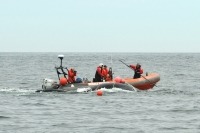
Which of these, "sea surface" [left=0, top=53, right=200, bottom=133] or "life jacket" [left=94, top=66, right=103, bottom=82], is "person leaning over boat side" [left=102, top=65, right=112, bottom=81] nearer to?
"life jacket" [left=94, top=66, right=103, bottom=82]

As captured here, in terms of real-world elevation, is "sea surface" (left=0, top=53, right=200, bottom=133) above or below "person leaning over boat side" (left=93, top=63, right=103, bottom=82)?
below

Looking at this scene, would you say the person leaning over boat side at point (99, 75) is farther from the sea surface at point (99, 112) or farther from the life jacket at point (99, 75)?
the sea surface at point (99, 112)

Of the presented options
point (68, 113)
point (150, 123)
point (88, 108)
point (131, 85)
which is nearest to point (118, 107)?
point (88, 108)

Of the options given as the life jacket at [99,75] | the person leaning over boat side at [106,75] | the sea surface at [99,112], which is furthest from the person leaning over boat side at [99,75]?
the sea surface at [99,112]

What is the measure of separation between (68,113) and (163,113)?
11.5ft

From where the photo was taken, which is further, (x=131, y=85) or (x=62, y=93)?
(x=131, y=85)

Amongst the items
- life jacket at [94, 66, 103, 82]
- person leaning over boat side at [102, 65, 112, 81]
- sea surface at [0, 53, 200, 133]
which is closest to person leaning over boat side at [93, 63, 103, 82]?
life jacket at [94, 66, 103, 82]

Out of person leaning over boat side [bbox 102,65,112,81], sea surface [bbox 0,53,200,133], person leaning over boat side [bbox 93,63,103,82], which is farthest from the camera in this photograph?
person leaning over boat side [bbox 102,65,112,81]

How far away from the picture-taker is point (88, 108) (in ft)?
73.7

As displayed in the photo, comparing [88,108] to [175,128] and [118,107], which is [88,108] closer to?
[118,107]

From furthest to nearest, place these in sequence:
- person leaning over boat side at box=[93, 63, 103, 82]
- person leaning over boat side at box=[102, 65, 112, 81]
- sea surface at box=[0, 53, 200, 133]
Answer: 1. person leaning over boat side at box=[102, 65, 112, 81]
2. person leaning over boat side at box=[93, 63, 103, 82]
3. sea surface at box=[0, 53, 200, 133]

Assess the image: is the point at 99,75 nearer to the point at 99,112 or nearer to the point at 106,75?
the point at 106,75

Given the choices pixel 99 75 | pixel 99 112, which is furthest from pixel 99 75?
pixel 99 112

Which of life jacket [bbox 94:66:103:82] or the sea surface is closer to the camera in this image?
the sea surface
